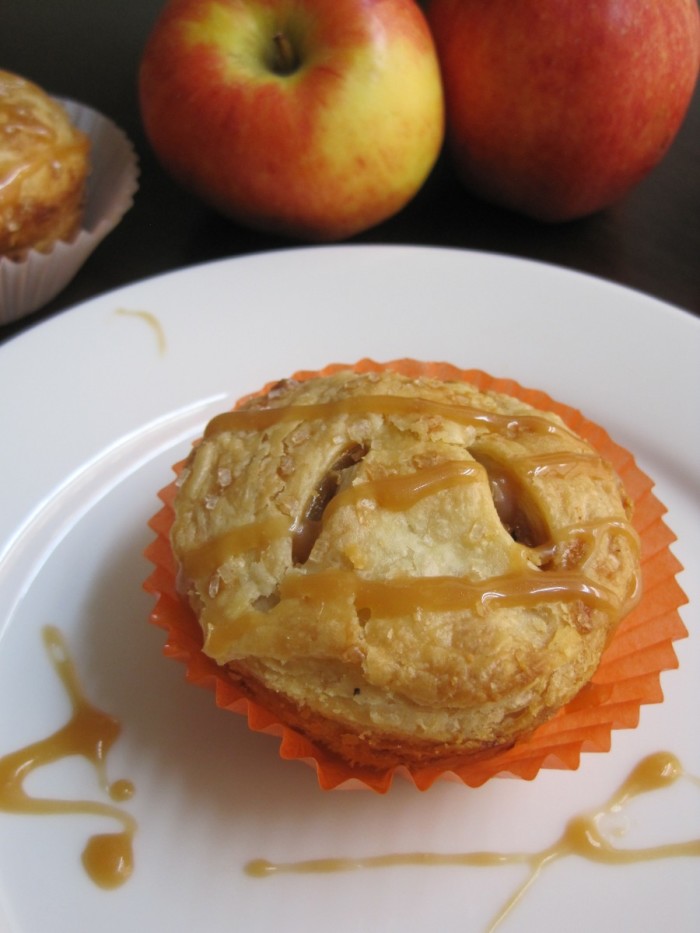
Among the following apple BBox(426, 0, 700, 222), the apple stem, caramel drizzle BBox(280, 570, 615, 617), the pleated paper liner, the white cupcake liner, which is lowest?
the white cupcake liner

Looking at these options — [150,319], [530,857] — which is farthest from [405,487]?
[150,319]

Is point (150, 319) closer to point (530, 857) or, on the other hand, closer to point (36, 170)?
point (36, 170)

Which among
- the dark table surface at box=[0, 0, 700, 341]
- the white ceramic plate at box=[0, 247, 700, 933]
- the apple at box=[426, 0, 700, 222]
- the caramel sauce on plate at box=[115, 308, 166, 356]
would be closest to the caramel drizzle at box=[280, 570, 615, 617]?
the white ceramic plate at box=[0, 247, 700, 933]

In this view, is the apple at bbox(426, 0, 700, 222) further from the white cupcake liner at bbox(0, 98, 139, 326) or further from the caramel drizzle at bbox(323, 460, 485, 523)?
the caramel drizzle at bbox(323, 460, 485, 523)

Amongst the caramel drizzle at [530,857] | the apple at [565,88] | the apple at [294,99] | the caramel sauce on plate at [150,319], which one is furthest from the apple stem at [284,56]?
the caramel drizzle at [530,857]

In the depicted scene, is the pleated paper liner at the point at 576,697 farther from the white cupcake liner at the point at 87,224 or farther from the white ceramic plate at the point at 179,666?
the white cupcake liner at the point at 87,224

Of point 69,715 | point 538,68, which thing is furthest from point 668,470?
point 69,715
